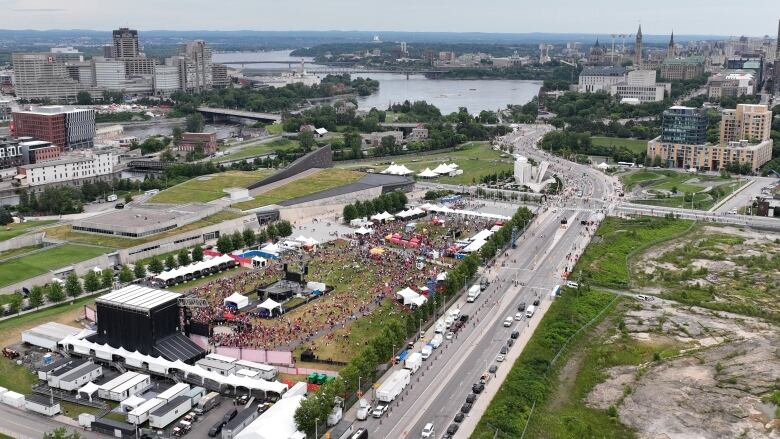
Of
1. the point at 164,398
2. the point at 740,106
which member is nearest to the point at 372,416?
the point at 164,398

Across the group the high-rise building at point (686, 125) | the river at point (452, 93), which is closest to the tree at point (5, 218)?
the high-rise building at point (686, 125)

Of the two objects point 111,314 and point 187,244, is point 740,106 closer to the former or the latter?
point 187,244

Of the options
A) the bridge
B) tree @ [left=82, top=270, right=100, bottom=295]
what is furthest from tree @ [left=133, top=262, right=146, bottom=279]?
the bridge

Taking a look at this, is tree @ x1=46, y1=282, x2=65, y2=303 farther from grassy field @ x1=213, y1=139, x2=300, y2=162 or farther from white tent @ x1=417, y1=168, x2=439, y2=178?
grassy field @ x1=213, y1=139, x2=300, y2=162

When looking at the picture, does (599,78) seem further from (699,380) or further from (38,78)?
(699,380)

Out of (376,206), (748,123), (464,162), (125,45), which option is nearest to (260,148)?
(464,162)

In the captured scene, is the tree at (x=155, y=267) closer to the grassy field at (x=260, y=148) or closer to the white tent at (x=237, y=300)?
the white tent at (x=237, y=300)
